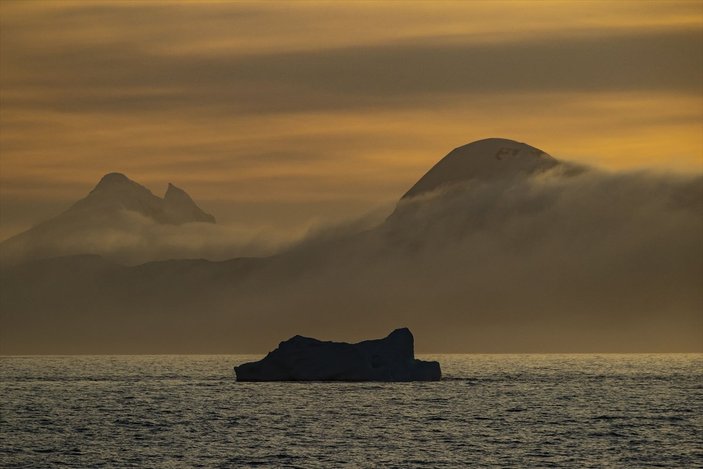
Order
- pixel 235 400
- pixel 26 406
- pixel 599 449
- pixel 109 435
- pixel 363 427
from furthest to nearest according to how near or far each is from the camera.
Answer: pixel 235 400, pixel 26 406, pixel 363 427, pixel 109 435, pixel 599 449

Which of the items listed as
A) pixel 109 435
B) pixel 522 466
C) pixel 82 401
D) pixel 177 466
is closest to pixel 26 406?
pixel 82 401

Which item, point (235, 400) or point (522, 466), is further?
point (235, 400)

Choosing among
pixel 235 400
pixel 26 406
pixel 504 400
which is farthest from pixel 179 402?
pixel 504 400

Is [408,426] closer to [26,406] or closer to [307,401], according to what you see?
[307,401]

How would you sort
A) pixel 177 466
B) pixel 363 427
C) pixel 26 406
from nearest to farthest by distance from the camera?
pixel 177 466, pixel 363 427, pixel 26 406

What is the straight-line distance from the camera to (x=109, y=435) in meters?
120

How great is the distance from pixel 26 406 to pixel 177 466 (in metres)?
72.6

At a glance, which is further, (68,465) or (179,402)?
(179,402)

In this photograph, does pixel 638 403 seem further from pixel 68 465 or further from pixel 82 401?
pixel 68 465

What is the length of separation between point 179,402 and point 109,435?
5193 centimetres

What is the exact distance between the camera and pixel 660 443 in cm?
11325

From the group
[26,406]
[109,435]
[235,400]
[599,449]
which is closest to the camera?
[599,449]

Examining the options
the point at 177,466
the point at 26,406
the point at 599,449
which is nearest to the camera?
the point at 177,466

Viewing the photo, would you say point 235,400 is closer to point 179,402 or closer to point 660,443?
point 179,402
